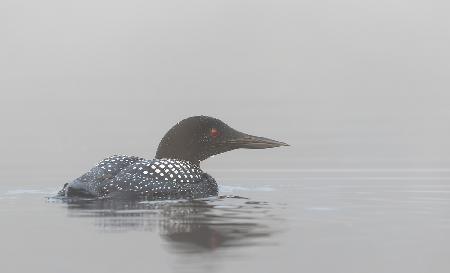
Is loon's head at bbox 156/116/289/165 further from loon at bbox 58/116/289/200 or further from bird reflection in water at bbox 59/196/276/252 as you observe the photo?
bird reflection in water at bbox 59/196/276/252

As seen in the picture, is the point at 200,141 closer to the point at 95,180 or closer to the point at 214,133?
the point at 214,133

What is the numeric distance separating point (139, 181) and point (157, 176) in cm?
15

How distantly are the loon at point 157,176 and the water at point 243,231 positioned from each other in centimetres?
21

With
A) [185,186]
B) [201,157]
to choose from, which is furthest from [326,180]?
[185,186]

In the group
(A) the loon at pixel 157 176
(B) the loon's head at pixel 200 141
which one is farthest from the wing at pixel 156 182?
(B) the loon's head at pixel 200 141

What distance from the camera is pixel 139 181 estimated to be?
8.02 meters

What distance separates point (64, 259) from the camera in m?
5.12

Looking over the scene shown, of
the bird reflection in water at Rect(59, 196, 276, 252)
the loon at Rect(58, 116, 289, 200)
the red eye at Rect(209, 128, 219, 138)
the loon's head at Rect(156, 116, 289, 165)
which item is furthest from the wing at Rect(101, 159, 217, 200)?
the red eye at Rect(209, 128, 219, 138)

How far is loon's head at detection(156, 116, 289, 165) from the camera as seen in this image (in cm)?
913

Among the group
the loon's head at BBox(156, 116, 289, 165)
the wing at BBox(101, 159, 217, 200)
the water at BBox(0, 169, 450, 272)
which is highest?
the loon's head at BBox(156, 116, 289, 165)

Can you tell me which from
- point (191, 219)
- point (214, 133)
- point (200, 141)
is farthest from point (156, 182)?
point (191, 219)

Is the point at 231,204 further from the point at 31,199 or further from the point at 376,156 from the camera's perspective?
the point at 376,156

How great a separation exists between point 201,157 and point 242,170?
199cm

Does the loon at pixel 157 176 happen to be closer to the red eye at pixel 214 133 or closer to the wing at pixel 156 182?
the wing at pixel 156 182
